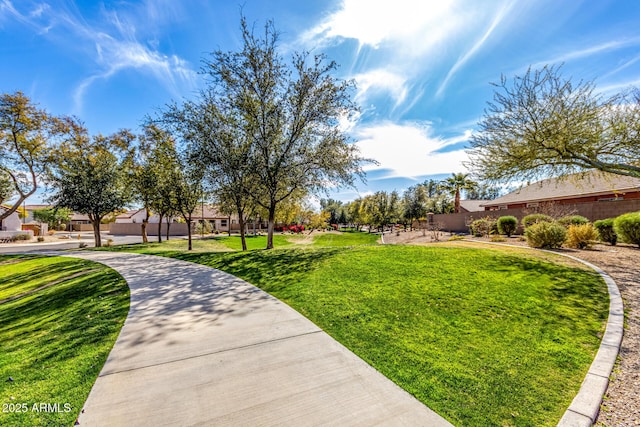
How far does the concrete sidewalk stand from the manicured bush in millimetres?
11734

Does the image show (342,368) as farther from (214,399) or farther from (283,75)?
(283,75)

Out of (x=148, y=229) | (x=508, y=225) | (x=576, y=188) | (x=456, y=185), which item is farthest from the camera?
(x=148, y=229)

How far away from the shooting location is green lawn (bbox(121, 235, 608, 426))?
268cm

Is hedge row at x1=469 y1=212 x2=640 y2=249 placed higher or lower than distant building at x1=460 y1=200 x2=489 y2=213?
lower

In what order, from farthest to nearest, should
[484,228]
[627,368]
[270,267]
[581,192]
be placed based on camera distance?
[581,192], [484,228], [270,267], [627,368]

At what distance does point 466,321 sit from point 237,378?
3.52 m

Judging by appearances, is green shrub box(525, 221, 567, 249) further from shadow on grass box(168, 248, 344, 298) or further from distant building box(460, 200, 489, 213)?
distant building box(460, 200, 489, 213)

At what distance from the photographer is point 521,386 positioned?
2.80 m

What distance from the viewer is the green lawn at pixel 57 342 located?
246 cm

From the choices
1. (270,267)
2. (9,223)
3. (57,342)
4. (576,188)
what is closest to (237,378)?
(57,342)

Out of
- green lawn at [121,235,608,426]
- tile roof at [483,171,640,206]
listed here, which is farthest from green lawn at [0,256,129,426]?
tile roof at [483,171,640,206]

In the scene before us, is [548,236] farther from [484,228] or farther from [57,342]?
[57,342]

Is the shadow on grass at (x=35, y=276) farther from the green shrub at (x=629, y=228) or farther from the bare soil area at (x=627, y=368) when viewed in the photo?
the green shrub at (x=629, y=228)

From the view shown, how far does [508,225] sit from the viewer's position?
16984 millimetres
